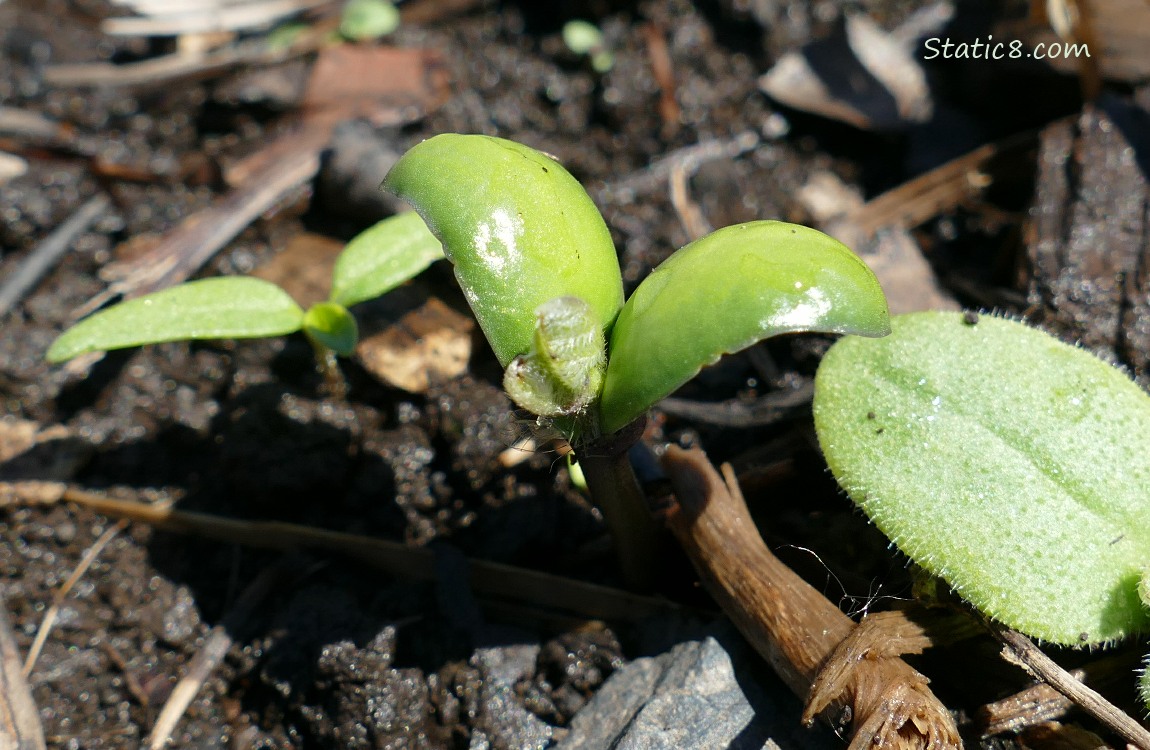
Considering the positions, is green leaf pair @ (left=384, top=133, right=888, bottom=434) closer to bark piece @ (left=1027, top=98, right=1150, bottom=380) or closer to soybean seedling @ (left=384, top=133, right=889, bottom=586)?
soybean seedling @ (left=384, top=133, right=889, bottom=586)

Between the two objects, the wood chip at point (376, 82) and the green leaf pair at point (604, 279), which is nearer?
the green leaf pair at point (604, 279)

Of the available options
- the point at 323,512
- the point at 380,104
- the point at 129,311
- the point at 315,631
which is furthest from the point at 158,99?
the point at 315,631

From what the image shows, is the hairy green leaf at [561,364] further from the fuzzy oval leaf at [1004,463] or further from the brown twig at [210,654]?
the brown twig at [210,654]

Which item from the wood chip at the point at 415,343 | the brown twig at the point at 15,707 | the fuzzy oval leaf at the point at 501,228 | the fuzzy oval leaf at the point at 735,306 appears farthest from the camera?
the wood chip at the point at 415,343

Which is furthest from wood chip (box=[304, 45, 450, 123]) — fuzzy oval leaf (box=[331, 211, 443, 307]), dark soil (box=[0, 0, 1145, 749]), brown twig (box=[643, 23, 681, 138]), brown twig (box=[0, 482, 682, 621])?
brown twig (box=[0, 482, 682, 621])

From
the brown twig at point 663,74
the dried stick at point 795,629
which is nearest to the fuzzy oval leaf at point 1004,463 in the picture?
the dried stick at point 795,629

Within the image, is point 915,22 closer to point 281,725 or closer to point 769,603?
point 769,603
